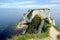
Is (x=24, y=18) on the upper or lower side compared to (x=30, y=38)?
lower

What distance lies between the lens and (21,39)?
1822cm

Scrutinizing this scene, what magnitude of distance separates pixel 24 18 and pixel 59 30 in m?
40.4

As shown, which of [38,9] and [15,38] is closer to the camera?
[15,38]

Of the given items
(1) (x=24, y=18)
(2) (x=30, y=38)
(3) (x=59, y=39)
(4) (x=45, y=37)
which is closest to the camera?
(2) (x=30, y=38)

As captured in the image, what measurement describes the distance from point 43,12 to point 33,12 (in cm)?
513

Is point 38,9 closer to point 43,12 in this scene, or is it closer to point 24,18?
Answer: point 43,12

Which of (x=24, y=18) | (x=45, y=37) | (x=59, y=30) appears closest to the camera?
(x=45, y=37)

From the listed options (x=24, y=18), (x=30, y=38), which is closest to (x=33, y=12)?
(x=24, y=18)

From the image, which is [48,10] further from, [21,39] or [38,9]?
[21,39]

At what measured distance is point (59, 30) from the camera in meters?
27.2

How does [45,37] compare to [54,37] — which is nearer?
[45,37]

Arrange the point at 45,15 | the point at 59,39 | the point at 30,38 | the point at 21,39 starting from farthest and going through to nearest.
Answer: the point at 45,15 → the point at 59,39 → the point at 30,38 → the point at 21,39

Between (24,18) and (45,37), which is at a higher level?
(45,37)

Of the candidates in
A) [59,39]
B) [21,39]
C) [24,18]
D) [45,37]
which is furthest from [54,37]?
[24,18]
